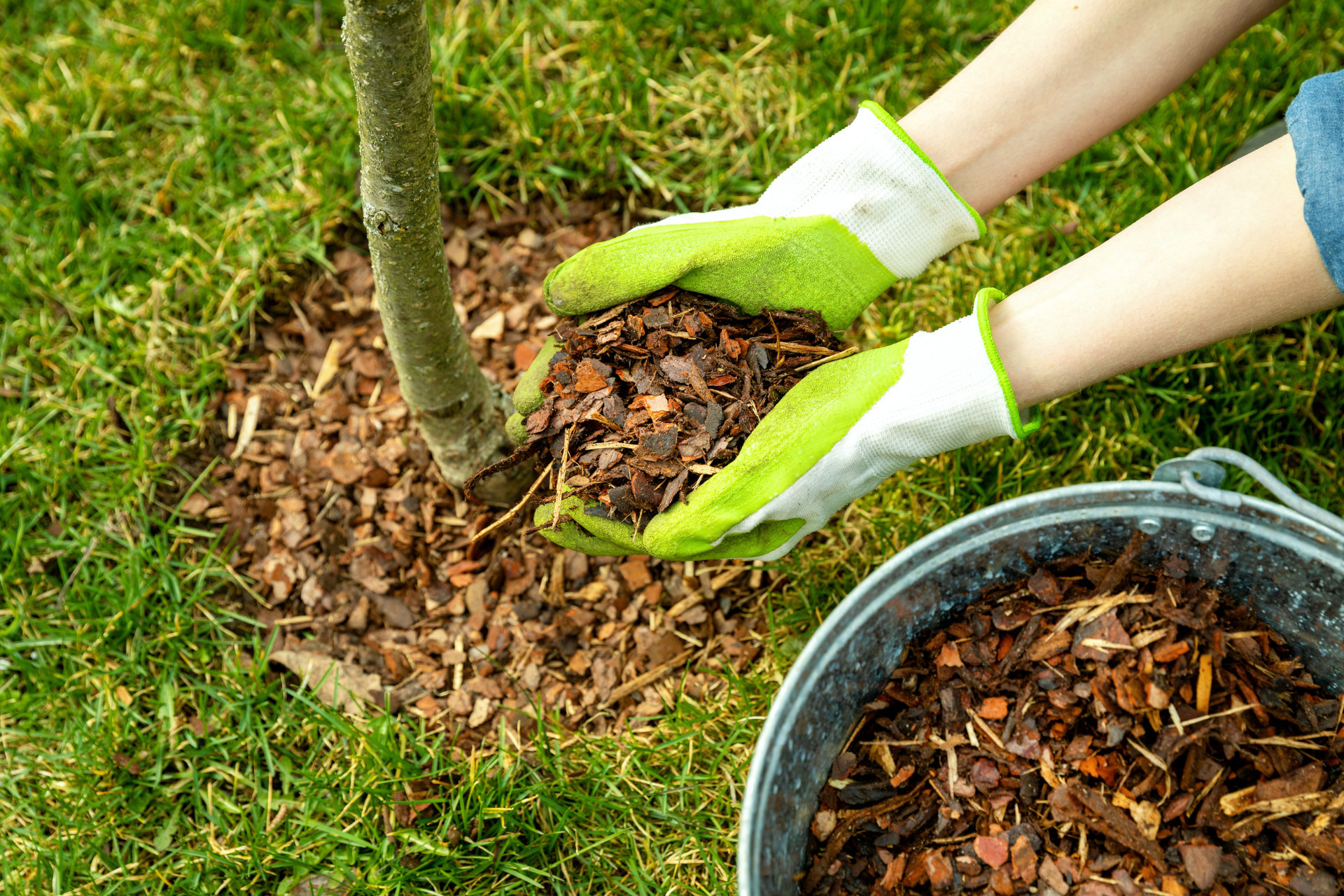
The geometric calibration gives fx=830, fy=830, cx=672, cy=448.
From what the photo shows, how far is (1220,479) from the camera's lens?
166 cm

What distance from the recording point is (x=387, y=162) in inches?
57.1

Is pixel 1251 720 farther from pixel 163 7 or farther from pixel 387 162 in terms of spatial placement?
pixel 163 7

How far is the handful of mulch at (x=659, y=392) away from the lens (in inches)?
65.2

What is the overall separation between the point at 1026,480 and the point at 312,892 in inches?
79.7

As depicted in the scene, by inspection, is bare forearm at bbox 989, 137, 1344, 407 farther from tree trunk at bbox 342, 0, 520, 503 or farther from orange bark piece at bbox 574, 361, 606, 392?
tree trunk at bbox 342, 0, 520, 503

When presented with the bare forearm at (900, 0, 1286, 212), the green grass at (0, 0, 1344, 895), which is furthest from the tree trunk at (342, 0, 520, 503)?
the bare forearm at (900, 0, 1286, 212)

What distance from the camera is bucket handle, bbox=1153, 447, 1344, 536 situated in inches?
58.7

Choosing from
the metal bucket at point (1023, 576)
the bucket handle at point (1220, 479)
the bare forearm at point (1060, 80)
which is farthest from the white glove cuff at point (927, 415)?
the bare forearm at point (1060, 80)

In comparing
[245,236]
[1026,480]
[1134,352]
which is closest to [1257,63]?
[1026,480]

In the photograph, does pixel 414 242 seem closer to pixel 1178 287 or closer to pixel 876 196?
pixel 876 196

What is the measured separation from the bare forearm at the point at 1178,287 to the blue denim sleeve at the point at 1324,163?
0.07ft

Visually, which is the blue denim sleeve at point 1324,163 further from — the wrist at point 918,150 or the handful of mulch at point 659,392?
the handful of mulch at point 659,392

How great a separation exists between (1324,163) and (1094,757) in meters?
1.14

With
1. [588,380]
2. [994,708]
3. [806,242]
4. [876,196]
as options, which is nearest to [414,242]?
[588,380]
